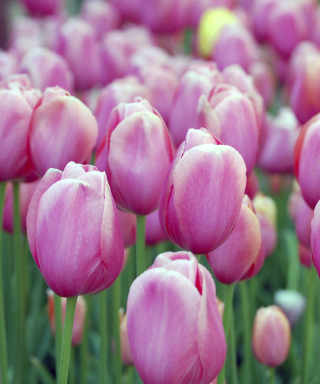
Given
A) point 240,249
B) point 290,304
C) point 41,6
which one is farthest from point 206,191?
point 41,6

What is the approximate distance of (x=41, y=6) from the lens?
66.7 inches

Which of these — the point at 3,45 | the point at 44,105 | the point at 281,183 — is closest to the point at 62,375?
the point at 44,105

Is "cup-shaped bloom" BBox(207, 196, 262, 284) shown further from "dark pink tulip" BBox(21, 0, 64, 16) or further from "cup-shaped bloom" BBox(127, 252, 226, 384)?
"dark pink tulip" BBox(21, 0, 64, 16)

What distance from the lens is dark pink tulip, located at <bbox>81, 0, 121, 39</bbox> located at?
1.77 m

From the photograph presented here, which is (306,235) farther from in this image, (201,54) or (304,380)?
(201,54)

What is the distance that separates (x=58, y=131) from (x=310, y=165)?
24 centimetres

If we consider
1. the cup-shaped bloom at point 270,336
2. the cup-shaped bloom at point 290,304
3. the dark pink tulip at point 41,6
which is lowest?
the cup-shaped bloom at point 290,304

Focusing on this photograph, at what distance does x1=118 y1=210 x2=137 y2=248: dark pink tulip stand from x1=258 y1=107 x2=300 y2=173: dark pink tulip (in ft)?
1.28

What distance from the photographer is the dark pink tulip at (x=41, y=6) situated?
1688 mm

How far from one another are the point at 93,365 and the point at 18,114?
48 centimetres

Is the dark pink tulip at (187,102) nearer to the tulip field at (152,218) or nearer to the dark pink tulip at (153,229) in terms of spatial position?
the tulip field at (152,218)

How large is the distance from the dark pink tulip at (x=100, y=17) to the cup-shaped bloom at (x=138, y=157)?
1.27m

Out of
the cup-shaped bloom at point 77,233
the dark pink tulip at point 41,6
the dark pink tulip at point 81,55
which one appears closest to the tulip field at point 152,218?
the cup-shaped bloom at point 77,233

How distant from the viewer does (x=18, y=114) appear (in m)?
0.60
